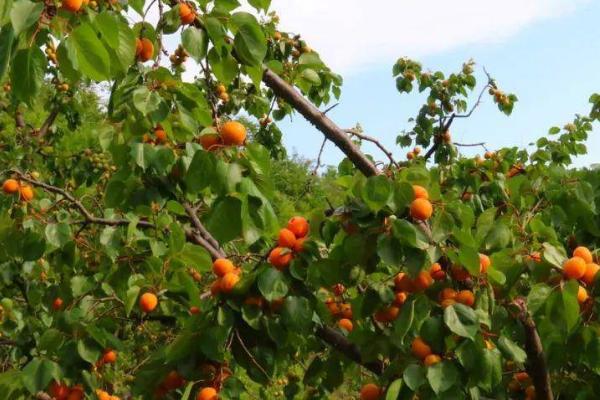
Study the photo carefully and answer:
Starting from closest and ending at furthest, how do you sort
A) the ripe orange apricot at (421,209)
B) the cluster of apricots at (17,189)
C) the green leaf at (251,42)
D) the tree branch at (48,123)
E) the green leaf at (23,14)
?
the green leaf at (23,14) → the green leaf at (251,42) → the ripe orange apricot at (421,209) → the cluster of apricots at (17,189) → the tree branch at (48,123)

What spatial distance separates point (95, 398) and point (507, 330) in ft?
4.48

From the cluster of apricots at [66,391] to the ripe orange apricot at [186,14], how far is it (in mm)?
1282

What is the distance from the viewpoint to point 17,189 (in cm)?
Answer: 282

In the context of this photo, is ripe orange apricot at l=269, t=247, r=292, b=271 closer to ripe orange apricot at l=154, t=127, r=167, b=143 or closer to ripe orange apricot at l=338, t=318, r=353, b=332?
ripe orange apricot at l=154, t=127, r=167, b=143

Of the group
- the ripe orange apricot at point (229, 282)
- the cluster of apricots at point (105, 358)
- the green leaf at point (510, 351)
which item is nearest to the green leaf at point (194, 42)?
the ripe orange apricot at point (229, 282)

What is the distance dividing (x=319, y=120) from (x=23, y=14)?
3.60 ft

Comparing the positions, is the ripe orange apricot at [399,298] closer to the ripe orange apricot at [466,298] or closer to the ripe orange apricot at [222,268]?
the ripe orange apricot at [466,298]

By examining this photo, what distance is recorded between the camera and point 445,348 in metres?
1.72

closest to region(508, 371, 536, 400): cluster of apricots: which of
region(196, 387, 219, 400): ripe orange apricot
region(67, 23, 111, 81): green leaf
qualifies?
region(196, 387, 219, 400): ripe orange apricot

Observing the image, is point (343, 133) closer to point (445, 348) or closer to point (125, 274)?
point (445, 348)

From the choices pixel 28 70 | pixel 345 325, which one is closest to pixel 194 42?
pixel 28 70

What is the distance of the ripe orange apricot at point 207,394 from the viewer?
5.69ft

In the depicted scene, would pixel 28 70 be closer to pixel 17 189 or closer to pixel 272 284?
pixel 272 284

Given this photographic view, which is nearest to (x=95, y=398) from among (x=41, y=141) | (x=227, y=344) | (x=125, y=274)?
(x=125, y=274)
